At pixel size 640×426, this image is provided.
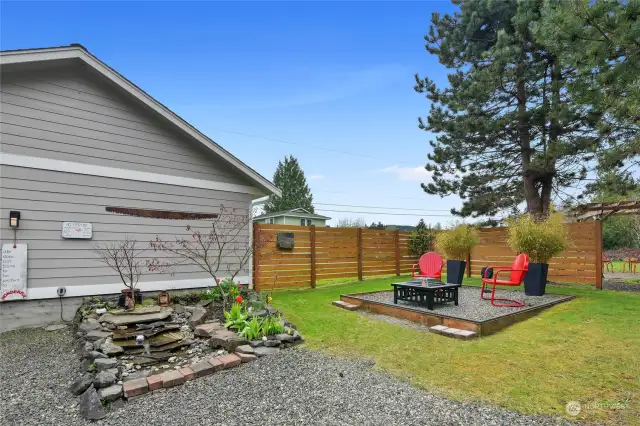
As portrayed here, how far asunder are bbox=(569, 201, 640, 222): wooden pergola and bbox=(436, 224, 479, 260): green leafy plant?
4.08m

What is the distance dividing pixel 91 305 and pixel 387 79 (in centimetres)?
1189

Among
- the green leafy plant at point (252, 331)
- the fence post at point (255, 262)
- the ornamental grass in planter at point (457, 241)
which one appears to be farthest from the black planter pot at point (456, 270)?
the green leafy plant at point (252, 331)

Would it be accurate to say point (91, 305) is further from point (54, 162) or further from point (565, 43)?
point (565, 43)

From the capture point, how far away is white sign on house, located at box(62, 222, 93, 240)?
5.95 metres

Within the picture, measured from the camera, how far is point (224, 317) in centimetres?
558

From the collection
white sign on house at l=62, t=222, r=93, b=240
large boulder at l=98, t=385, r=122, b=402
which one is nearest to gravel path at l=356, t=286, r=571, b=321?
large boulder at l=98, t=385, r=122, b=402

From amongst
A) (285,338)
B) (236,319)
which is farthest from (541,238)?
(236,319)

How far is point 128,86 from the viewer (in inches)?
259

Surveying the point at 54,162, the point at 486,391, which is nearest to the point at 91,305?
the point at 54,162

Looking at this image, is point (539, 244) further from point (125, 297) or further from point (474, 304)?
point (125, 297)

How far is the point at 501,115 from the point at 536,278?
264 inches

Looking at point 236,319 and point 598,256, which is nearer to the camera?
point 236,319

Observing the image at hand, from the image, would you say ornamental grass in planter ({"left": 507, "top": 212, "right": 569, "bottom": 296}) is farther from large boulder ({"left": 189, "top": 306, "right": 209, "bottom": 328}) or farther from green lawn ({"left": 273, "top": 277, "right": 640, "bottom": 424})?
large boulder ({"left": 189, "top": 306, "right": 209, "bottom": 328})

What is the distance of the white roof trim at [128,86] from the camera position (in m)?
5.52
